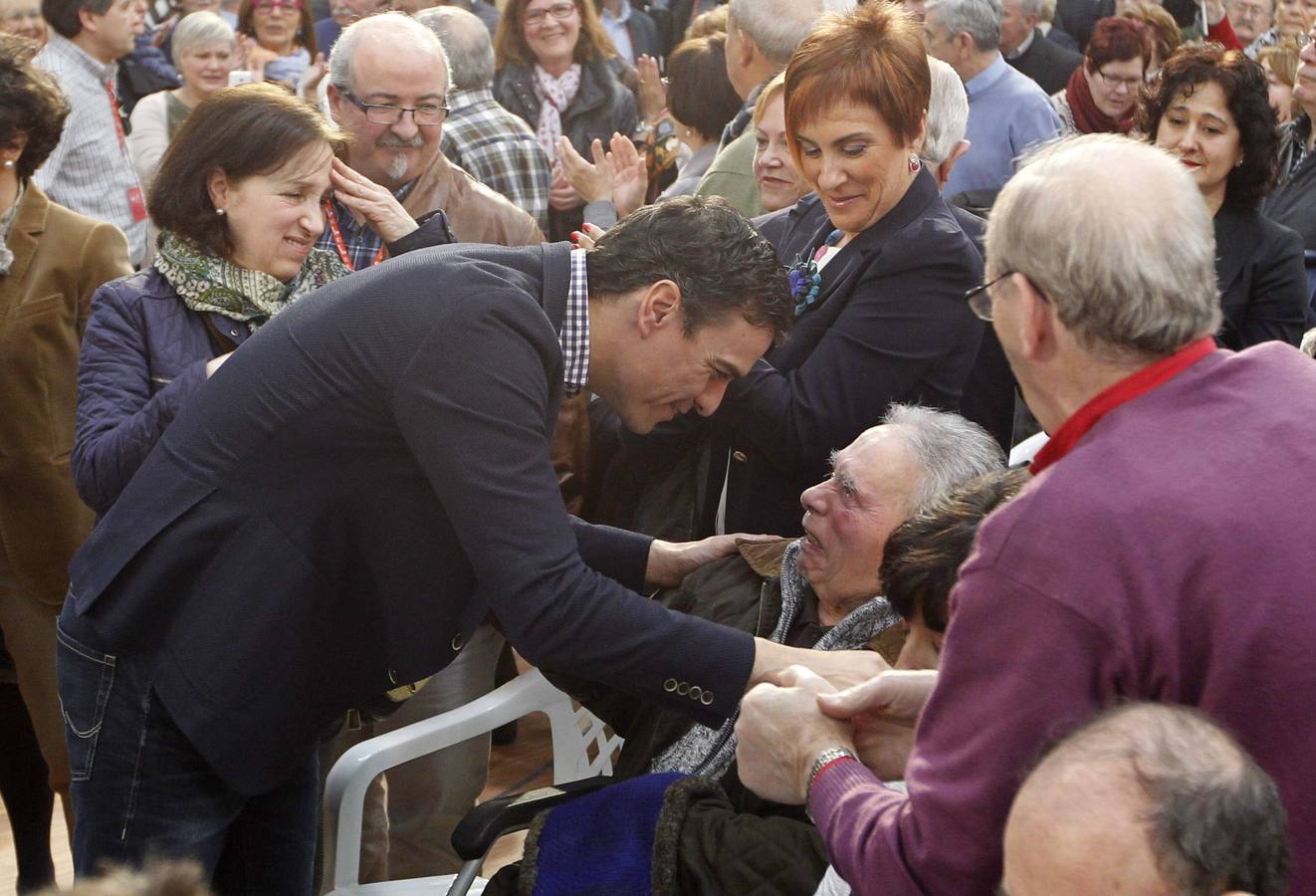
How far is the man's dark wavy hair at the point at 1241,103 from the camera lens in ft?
12.4

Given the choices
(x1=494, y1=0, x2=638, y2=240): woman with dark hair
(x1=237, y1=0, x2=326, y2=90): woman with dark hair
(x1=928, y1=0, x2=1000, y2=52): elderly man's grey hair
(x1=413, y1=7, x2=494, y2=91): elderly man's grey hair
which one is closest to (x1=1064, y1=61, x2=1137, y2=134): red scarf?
(x1=928, y1=0, x2=1000, y2=52): elderly man's grey hair

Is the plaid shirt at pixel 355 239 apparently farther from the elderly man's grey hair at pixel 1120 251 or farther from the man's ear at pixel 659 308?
the elderly man's grey hair at pixel 1120 251

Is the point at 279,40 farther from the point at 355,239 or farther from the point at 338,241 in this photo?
the point at 338,241

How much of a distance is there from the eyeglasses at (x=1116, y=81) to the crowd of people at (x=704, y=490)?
150 cm

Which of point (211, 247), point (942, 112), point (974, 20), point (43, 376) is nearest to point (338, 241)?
point (211, 247)

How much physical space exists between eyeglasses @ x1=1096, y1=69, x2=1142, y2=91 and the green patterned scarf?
3852mm

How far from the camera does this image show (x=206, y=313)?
2.69 metres

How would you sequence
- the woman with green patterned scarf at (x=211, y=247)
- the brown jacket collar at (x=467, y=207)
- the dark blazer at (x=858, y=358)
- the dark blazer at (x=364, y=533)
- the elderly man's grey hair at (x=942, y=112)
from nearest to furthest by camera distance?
the dark blazer at (x=364, y=533) < the woman with green patterned scarf at (x=211, y=247) < the dark blazer at (x=858, y=358) < the elderly man's grey hair at (x=942, y=112) < the brown jacket collar at (x=467, y=207)

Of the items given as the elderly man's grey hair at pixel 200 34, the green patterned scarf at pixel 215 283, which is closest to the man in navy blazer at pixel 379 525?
the green patterned scarf at pixel 215 283

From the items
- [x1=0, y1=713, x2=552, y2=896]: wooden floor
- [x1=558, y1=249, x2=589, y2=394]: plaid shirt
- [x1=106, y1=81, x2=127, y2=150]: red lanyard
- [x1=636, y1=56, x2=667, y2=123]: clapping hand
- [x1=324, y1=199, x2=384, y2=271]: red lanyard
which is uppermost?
[x1=558, y1=249, x2=589, y2=394]: plaid shirt

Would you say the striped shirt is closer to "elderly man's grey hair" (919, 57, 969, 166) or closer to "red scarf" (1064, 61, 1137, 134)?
"elderly man's grey hair" (919, 57, 969, 166)

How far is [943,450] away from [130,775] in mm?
1353

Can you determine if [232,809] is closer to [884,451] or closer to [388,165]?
[884,451]

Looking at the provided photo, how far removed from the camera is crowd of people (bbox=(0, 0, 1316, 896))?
1.33 metres
